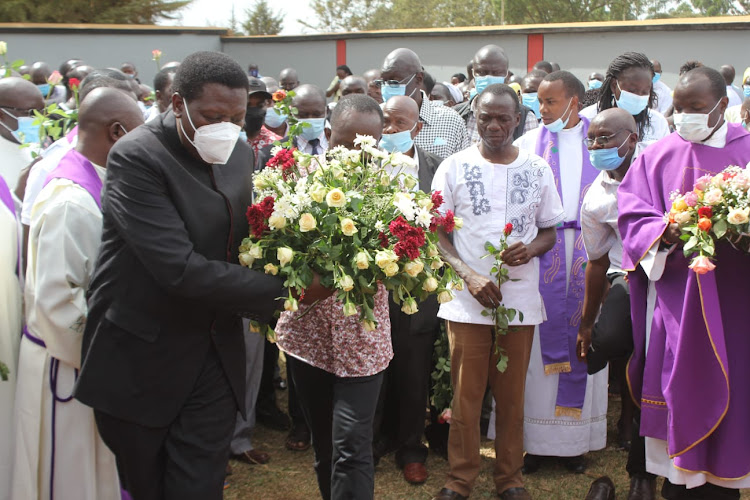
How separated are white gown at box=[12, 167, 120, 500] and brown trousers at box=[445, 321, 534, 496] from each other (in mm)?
2046

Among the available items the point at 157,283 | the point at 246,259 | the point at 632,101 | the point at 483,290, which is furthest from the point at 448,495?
the point at 632,101

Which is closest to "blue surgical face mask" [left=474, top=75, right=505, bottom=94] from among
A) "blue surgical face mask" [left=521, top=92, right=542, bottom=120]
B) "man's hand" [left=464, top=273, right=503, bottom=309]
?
"blue surgical face mask" [left=521, top=92, right=542, bottom=120]

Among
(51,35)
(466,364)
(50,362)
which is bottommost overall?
(466,364)

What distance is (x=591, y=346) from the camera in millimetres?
4613

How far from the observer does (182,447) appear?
3229 mm

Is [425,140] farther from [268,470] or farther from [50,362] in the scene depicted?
[50,362]

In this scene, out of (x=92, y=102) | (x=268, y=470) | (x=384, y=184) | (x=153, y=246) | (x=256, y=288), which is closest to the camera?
(x=153, y=246)

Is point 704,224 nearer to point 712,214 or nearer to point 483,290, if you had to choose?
point 712,214

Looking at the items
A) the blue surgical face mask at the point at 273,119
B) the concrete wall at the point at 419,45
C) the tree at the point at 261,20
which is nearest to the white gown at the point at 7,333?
the blue surgical face mask at the point at 273,119

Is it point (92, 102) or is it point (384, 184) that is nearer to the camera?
point (384, 184)

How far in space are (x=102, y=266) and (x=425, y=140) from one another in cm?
350

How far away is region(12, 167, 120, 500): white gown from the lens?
3.38 metres

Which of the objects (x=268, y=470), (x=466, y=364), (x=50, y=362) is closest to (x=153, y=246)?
(x=50, y=362)

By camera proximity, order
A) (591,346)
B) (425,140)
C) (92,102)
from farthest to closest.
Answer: (425,140), (591,346), (92,102)
